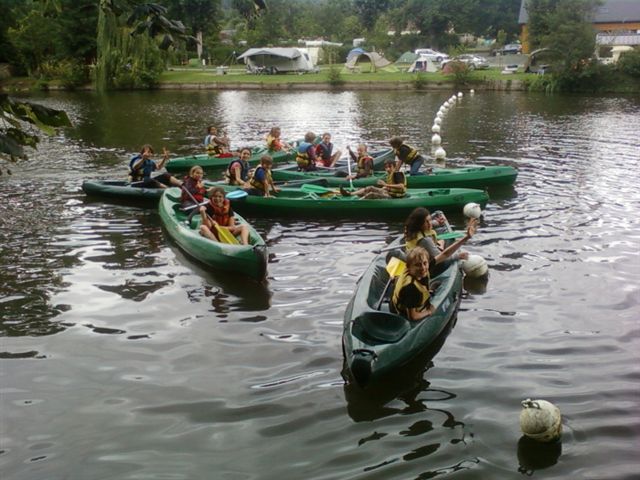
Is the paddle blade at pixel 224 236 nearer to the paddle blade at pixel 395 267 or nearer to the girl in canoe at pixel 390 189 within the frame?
the paddle blade at pixel 395 267

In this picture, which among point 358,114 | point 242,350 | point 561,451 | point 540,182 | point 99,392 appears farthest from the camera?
point 358,114

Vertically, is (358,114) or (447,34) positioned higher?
(447,34)

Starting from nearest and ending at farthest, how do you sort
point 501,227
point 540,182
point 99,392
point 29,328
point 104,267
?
point 99,392 → point 29,328 → point 104,267 → point 501,227 → point 540,182

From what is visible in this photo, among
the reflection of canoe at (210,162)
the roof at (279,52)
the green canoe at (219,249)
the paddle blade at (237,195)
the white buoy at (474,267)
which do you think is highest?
the roof at (279,52)

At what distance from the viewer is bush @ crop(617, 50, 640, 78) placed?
43.6 m

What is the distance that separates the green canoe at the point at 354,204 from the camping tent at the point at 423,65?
151ft

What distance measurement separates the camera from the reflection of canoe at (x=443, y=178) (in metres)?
14.9

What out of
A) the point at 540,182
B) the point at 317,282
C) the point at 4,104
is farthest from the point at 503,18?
the point at 4,104

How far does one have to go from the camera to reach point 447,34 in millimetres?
78375

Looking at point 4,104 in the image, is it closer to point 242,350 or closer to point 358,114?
point 242,350

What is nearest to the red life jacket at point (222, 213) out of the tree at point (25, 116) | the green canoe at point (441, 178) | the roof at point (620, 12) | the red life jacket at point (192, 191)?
the red life jacket at point (192, 191)

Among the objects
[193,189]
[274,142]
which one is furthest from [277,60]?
[193,189]

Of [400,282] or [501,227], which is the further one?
[501,227]

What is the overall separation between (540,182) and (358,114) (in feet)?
58.7
